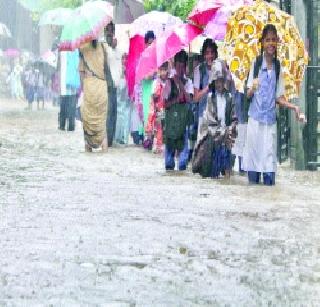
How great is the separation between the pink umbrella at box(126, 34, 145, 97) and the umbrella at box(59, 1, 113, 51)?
1.12 m

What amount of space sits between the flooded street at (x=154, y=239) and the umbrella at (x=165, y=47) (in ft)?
3.94

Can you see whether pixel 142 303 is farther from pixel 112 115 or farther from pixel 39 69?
pixel 39 69

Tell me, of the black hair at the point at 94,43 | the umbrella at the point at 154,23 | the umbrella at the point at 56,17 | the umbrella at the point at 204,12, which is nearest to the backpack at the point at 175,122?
the umbrella at the point at 204,12

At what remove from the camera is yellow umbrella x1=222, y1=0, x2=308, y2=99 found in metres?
12.3

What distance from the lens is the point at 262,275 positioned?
251 inches

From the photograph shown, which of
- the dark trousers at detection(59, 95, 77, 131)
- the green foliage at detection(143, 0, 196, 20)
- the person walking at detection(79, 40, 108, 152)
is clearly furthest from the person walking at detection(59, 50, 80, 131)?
the person walking at detection(79, 40, 108, 152)

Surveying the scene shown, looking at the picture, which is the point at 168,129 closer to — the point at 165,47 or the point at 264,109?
the point at 165,47

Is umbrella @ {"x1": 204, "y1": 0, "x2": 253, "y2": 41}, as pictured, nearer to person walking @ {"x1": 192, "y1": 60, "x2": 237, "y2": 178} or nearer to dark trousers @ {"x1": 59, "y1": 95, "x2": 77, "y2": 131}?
person walking @ {"x1": 192, "y1": 60, "x2": 237, "y2": 178}

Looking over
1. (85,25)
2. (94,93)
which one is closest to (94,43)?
(85,25)

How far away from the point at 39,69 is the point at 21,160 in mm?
29822

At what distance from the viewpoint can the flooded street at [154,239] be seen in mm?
5848

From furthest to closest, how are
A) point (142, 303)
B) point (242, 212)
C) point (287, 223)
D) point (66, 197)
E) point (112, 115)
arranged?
point (112, 115) → point (66, 197) → point (242, 212) → point (287, 223) → point (142, 303)

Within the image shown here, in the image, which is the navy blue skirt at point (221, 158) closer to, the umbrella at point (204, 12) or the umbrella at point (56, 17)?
the umbrella at point (204, 12)

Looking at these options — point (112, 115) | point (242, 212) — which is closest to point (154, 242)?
point (242, 212)
